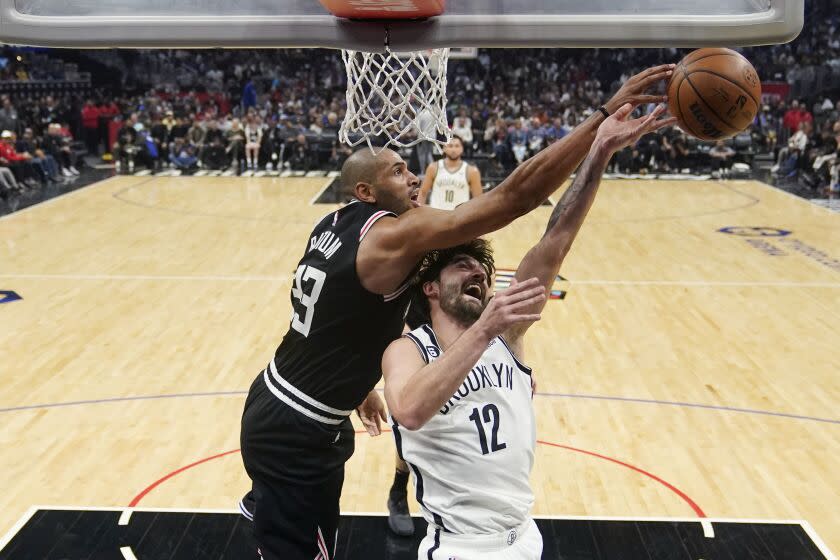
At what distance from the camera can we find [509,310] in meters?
2.68

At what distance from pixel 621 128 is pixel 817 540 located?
9.61ft

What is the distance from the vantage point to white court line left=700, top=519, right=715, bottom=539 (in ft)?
15.8

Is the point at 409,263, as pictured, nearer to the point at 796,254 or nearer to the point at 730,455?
the point at 730,455

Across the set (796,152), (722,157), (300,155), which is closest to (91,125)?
(300,155)

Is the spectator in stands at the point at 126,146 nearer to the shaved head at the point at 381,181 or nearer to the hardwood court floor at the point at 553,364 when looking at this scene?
the hardwood court floor at the point at 553,364

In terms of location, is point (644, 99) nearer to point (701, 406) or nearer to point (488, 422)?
point (488, 422)

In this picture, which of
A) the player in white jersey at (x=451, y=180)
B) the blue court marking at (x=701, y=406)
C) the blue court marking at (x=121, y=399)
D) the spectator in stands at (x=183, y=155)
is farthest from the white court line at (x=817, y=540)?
the spectator in stands at (x=183, y=155)

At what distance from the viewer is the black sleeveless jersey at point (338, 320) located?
3275 millimetres

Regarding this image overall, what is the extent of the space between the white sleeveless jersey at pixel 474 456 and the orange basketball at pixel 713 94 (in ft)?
3.51

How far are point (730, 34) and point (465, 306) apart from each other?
4.41 feet

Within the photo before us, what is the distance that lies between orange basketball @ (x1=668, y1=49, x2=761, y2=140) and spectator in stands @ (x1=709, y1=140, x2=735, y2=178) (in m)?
16.4

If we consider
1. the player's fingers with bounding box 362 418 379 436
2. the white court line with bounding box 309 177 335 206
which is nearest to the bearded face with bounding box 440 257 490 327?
the player's fingers with bounding box 362 418 379 436

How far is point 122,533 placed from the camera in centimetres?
480

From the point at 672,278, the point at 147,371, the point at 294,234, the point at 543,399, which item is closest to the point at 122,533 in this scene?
the point at 147,371
